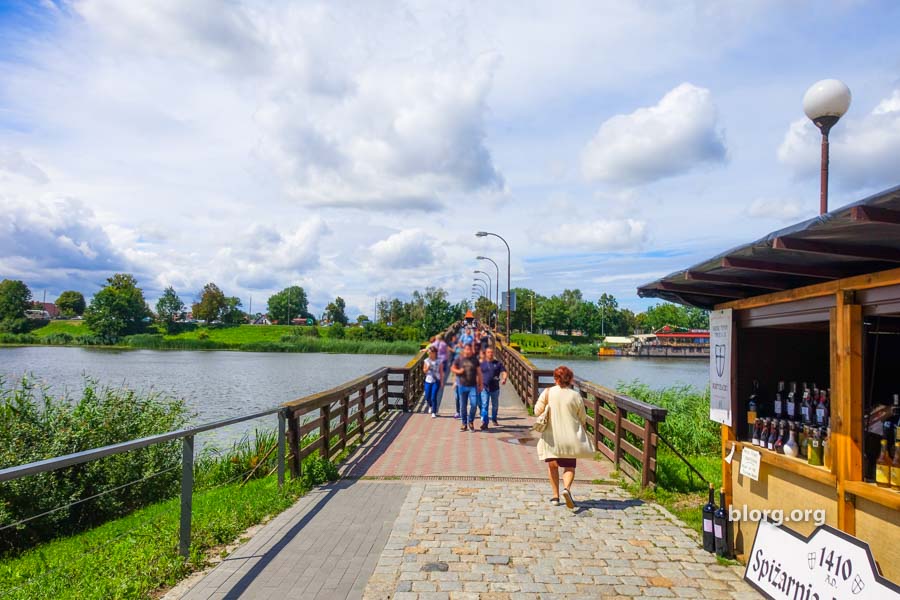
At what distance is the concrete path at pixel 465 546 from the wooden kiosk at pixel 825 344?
2.85 feet

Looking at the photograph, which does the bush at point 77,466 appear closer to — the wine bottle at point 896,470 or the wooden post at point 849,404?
the wooden post at point 849,404

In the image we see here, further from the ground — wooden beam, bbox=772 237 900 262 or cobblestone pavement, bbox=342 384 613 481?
wooden beam, bbox=772 237 900 262

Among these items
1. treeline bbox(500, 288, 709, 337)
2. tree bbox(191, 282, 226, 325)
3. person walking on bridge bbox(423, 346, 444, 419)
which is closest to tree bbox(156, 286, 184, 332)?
tree bbox(191, 282, 226, 325)

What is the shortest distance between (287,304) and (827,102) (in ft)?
522

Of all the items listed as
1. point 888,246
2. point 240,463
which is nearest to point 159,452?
point 240,463

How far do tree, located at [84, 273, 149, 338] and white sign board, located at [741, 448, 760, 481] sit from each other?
99853mm

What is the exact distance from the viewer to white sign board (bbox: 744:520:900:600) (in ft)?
11.7

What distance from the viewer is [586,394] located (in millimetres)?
11477

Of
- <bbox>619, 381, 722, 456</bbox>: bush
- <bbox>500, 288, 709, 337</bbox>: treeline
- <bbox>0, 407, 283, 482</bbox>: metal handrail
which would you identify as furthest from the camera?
<bbox>500, 288, 709, 337</bbox>: treeline

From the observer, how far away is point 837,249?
12.4 feet

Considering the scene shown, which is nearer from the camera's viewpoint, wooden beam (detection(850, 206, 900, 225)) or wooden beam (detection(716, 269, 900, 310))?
wooden beam (detection(850, 206, 900, 225))

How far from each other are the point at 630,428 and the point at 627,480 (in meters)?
0.67

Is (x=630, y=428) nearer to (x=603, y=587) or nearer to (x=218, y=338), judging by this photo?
Result: (x=603, y=587)

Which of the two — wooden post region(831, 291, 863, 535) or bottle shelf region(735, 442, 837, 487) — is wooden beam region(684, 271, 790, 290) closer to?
wooden post region(831, 291, 863, 535)
